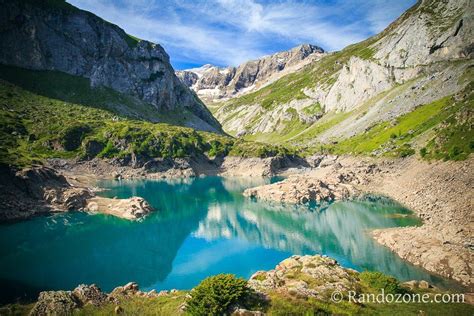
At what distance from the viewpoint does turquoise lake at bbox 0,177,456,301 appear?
42.1 meters

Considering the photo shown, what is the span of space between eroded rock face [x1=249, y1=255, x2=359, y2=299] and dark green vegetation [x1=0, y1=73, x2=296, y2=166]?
104098mm

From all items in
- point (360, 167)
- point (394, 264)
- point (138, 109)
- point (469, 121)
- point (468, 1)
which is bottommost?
point (394, 264)

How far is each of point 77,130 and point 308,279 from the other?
13041cm

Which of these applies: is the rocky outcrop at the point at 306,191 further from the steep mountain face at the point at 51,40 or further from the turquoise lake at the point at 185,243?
the steep mountain face at the point at 51,40

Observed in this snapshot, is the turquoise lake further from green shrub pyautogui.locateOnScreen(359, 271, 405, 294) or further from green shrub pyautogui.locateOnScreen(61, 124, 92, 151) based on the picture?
green shrub pyautogui.locateOnScreen(61, 124, 92, 151)

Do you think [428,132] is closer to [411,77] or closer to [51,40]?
[411,77]

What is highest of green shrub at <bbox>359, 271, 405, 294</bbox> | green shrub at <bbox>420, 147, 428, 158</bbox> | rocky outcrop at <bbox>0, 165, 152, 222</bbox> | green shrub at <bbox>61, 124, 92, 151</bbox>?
green shrub at <bbox>61, 124, 92, 151</bbox>

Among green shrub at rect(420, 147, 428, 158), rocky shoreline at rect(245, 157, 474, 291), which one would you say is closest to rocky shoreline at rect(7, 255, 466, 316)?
rocky shoreline at rect(245, 157, 474, 291)

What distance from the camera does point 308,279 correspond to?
26.5 m

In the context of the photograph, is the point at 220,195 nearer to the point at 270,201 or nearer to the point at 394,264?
the point at 270,201

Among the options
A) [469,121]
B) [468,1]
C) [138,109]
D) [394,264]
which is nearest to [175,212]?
[394,264]

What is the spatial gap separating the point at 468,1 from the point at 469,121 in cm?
12122

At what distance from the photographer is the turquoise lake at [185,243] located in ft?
138

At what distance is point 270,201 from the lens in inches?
3612
